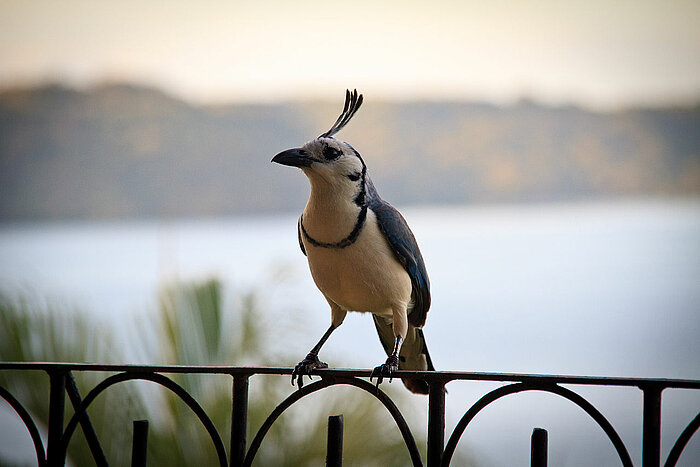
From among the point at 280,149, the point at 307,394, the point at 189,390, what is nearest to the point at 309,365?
the point at 307,394

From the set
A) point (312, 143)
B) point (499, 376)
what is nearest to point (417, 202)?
point (312, 143)

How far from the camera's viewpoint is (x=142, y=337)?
2.62m

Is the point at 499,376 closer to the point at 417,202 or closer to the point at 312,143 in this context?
the point at 312,143

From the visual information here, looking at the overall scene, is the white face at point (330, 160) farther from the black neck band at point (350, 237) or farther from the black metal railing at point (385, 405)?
the black metal railing at point (385, 405)

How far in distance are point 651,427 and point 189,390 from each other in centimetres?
175

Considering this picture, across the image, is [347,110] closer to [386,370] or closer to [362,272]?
[362,272]

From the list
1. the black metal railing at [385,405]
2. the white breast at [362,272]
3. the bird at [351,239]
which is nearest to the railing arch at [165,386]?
the black metal railing at [385,405]

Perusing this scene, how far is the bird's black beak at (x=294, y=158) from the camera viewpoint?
125 cm

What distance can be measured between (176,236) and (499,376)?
104 inches

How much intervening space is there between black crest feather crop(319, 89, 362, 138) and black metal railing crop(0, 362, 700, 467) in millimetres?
454

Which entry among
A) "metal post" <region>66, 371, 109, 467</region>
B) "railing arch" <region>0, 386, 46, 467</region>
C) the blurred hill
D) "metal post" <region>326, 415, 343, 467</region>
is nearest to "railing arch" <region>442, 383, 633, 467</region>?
"metal post" <region>326, 415, 343, 467</region>

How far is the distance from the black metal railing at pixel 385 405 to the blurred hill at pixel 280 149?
2.64m

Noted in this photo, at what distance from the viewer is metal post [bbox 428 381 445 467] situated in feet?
3.27

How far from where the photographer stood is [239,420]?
3.51 ft
